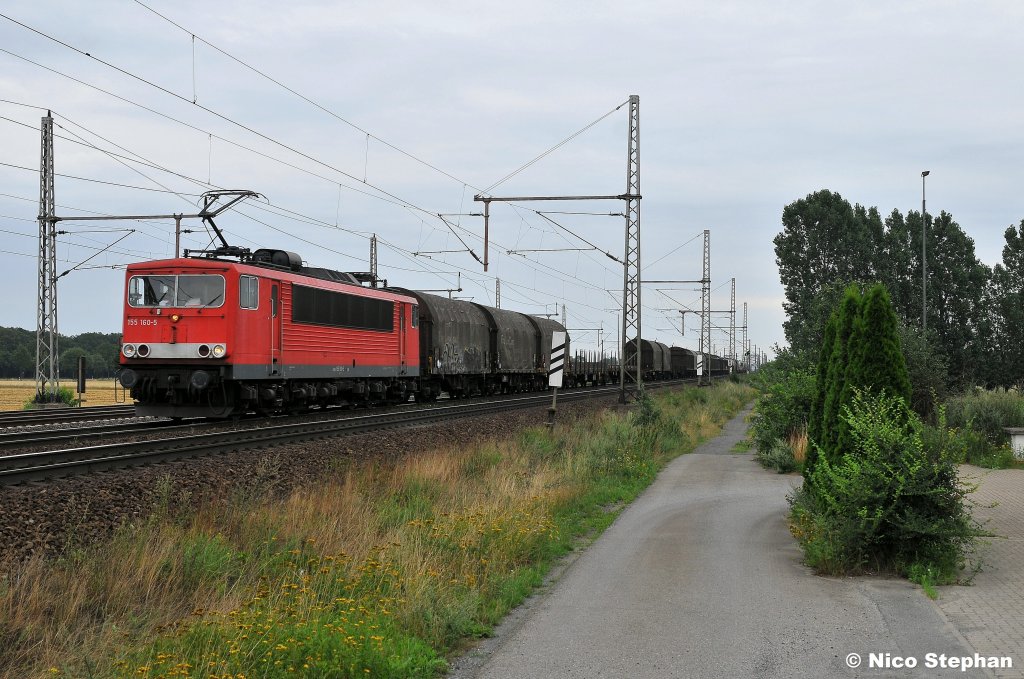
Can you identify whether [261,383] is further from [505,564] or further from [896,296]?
[896,296]

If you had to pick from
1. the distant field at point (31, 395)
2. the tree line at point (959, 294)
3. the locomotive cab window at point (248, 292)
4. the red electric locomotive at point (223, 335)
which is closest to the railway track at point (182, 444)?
the red electric locomotive at point (223, 335)

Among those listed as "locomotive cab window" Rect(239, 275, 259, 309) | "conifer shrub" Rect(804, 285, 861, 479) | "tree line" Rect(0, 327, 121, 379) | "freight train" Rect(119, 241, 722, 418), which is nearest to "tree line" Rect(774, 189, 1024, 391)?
"freight train" Rect(119, 241, 722, 418)

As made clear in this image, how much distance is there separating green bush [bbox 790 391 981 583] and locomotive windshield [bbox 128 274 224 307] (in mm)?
14678

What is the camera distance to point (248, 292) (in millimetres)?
21031

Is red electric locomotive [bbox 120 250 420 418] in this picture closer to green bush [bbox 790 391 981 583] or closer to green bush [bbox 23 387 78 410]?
green bush [bbox 23 387 78 410]

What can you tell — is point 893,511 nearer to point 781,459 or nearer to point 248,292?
point 781,459

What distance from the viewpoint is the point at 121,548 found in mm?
8500

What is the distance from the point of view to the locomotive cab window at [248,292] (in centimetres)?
2083

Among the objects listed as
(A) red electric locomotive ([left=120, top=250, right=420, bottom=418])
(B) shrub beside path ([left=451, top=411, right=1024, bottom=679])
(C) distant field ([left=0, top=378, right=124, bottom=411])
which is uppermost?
(A) red electric locomotive ([left=120, top=250, right=420, bottom=418])

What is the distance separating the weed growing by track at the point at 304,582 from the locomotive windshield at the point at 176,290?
8.21m

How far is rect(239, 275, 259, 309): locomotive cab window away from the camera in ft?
68.3

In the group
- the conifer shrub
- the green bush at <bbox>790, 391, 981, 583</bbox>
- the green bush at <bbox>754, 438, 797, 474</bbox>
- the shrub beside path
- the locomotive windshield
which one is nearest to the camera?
the shrub beside path

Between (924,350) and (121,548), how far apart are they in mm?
17544

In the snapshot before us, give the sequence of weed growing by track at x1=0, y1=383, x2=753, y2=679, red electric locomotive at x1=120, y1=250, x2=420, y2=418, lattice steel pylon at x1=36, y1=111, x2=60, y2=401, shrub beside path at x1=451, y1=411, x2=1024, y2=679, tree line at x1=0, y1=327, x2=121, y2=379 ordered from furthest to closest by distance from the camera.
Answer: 1. tree line at x1=0, y1=327, x2=121, y2=379
2. lattice steel pylon at x1=36, y1=111, x2=60, y2=401
3. red electric locomotive at x1=120, y1=250, x2=420, y2=418
4. shrub beside path at x1=451, y1=411, x2=1024, y2=679
5. weed growing by track at x1=0, y1=383, x2=753, y2=679
